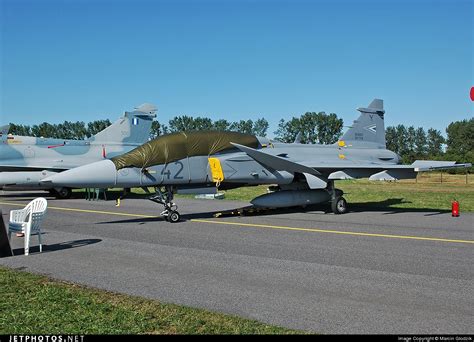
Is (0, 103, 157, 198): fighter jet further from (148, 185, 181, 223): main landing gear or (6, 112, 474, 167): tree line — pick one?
(6, 112, 474, 167): tree line

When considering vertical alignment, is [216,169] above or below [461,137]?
below

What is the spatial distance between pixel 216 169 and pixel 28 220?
6.58 meters

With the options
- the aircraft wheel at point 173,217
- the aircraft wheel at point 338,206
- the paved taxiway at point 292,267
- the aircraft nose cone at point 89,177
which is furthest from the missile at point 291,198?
the aircraft nose cone at point 89,177

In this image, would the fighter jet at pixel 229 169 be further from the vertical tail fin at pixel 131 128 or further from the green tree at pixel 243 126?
the green tree at pixel 243 126

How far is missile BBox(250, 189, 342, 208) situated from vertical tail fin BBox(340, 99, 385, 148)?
4.18 meters

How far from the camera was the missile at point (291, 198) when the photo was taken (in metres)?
16.0

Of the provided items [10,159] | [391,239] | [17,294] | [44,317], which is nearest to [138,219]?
[391,239]

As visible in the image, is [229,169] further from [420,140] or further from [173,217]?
[420,140]

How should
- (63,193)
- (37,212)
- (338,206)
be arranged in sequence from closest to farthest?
(37,212) → (338,206) → (63,193)

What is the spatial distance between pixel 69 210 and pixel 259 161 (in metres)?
8.28

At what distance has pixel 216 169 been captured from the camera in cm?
1492

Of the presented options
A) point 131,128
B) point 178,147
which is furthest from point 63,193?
point 178,147

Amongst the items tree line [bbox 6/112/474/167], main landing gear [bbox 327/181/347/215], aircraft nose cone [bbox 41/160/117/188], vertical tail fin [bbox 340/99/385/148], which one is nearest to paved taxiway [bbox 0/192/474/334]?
aircraft nose cone [bbox 41/160/117/188]

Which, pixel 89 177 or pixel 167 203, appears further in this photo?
pixel 167 203
